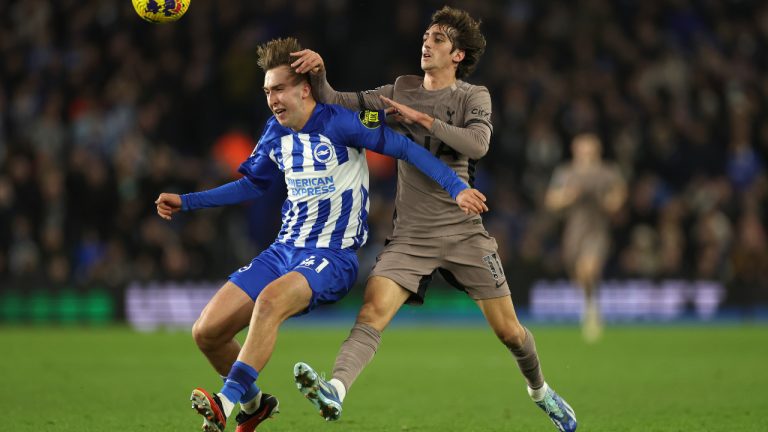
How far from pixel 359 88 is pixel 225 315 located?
1323cm

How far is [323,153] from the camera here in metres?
6.49

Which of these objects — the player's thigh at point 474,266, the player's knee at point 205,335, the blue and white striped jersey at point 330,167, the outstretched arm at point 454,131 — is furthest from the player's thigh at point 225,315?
the outstretched arm at point 454,131

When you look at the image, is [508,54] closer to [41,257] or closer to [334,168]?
[41,257]

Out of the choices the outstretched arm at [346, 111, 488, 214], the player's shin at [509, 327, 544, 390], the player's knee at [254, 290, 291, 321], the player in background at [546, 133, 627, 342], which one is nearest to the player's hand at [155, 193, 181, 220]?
the player's knee at [254, 290, 291, 321]

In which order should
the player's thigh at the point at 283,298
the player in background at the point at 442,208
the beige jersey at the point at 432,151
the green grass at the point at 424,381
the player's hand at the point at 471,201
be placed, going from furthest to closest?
1. the green grass at the point at 424,381
2. the beige jersey at the point at 432,151
3. the player in background at the point at 442,208
4. the player's hand at the point at 471,201
5. the player's thigh at the point at 283,298

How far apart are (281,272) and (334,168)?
63 centimetres

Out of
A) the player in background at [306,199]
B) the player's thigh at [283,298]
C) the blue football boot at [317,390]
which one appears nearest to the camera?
the blue football boot at [317,390]

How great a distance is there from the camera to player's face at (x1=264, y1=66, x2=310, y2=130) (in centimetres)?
643

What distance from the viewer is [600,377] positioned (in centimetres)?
1055

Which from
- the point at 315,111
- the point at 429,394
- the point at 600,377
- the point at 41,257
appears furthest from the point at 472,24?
the point at 41,257

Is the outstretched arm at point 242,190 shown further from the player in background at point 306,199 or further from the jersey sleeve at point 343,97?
the jersey sleeve at point 343,97

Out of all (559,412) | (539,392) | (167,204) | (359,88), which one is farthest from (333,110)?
(359,88)

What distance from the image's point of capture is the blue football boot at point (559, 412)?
6.90 metres

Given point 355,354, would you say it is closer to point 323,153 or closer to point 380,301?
point 380,301
